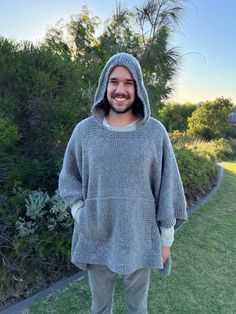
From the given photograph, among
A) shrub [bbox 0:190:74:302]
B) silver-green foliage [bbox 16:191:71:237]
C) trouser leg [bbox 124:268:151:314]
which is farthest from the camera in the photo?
silver-green foliage [bbox 16:191:71:237]

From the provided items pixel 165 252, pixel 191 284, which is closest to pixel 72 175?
pixel 165 252

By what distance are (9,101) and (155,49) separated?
386 cm

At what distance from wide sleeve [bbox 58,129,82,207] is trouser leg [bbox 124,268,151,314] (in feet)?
1.76

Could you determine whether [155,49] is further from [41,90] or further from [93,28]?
[41,90]

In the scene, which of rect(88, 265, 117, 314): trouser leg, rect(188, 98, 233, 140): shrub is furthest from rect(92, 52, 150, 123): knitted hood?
rect(188, 98, 233, 140): shrub

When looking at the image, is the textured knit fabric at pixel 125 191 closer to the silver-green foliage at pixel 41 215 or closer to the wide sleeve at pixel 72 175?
the wide sleeve at pixel 72 175

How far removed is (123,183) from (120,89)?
0.46 meters

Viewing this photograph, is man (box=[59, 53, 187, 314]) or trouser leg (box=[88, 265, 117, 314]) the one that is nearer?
man (box=[59, 53, 187, 314])

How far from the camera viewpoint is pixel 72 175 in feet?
5.90

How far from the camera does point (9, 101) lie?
11.4ft

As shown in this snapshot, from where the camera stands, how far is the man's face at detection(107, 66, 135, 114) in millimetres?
1562

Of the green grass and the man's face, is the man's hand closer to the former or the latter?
the man's face

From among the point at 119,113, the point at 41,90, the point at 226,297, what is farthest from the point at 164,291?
the point at 41,90

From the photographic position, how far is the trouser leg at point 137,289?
70.4 inches
